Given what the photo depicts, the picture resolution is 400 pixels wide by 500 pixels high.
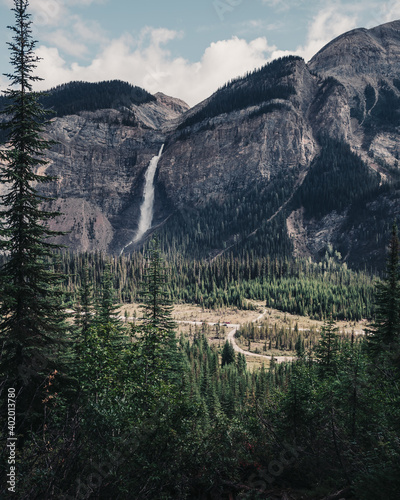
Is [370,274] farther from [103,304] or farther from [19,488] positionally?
[19,488]

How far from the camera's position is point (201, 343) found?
72688 mm

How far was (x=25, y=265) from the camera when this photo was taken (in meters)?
14.6

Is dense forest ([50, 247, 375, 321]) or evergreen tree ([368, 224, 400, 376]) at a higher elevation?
evergreen tree ([368, 224, 400, 376])

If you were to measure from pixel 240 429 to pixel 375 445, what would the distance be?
5.75 meters

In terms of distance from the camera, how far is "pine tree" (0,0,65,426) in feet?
46.2

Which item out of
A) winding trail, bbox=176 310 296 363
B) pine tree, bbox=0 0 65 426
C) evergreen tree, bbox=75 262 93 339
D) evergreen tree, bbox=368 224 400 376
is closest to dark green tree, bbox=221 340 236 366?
winding trail, bbox=176 310 296 363

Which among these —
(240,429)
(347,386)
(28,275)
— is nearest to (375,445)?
(347,386)

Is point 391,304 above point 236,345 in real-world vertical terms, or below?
above

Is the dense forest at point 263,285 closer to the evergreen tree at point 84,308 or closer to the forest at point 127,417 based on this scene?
the evergreen tree at point 84,308

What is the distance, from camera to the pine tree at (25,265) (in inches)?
554

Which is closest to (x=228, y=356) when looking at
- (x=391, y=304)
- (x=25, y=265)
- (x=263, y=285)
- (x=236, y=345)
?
(x=236, y=345)

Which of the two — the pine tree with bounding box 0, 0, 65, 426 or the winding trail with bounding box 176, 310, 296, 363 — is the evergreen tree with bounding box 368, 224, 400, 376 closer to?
the pine tree with bounding box 0, 0, 65, 426

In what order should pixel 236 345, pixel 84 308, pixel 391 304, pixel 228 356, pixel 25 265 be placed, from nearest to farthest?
pixel 25 265, pixel 391 304, pixel 84 308, pixel 228 356, pixel 236 345

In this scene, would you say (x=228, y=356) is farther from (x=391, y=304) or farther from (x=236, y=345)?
(x=391, y=304)
